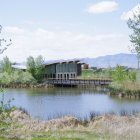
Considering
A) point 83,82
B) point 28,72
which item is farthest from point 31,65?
point 83,82

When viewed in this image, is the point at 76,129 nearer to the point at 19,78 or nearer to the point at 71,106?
the point at 71,106

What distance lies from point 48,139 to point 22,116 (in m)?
6.72

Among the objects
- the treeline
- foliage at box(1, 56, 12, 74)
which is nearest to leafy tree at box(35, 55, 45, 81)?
the treeline

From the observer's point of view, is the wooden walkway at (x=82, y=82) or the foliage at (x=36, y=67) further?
the foliage at (x=36, y=67)

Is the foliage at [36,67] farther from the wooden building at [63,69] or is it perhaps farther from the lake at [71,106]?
the lake at [71,106]

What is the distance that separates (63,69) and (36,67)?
7.18 m

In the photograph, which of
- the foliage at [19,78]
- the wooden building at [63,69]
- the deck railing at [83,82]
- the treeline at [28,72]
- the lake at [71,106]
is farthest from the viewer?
the wooden building at [63,69]

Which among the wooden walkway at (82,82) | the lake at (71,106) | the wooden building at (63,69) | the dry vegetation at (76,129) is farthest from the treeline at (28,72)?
the dry vegetation at (76,129)

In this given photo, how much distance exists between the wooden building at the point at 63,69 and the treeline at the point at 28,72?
2927mm

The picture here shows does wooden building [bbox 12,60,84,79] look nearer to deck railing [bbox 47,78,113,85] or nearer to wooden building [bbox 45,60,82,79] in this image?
wooden building [bbox 45,60,82,79]

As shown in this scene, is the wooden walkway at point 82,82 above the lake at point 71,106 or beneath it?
above

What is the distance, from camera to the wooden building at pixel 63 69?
6525cm

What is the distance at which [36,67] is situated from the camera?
60938 millimetres

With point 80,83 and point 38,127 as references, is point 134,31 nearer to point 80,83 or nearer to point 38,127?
point 38,127
